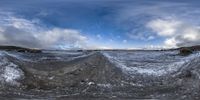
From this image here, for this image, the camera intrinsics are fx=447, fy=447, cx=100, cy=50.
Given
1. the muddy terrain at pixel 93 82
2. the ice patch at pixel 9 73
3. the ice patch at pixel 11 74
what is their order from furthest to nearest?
1. the ice patch at pixel 11 74
2. the ice patch at pixel 9 73
3. the muddy terrain at pixel 93 82

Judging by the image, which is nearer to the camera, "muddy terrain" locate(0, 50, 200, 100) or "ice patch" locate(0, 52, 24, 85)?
"muddy terrain" locate(0, 50, 200, 100)

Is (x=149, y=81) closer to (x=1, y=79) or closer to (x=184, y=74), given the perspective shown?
(x=184, y=74)

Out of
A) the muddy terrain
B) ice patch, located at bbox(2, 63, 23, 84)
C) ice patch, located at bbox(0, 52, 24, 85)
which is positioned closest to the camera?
the muddy terrain

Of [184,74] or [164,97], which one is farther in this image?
[184,74]

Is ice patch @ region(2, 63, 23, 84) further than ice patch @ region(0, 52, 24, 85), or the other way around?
ice patch @ region(2, 63, 23, 84)

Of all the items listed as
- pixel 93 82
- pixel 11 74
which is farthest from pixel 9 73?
pixel 93 82

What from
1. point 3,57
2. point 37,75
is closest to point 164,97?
point 37,75

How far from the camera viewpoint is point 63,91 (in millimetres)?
20281

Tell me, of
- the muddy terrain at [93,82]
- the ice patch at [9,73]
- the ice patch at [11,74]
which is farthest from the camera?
the ice patch at [11,74]

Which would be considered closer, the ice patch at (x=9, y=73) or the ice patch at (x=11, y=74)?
the ice patch at (x=9, y=73)

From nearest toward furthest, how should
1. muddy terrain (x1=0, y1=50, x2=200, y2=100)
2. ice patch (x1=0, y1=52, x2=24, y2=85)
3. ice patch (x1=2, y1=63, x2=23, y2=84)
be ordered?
1. muddy terrain (x1=0, y1=50, x2=200, y2=100)
2. ice patch (x1=0, y1=52, x2=24, y2=85)
3. ice patch (x1=2, y1=63, x2=23, y2=84)

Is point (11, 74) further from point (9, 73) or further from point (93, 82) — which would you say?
point (93, 82)

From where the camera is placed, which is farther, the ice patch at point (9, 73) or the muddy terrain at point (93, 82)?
the ice patch at point (9, 73)

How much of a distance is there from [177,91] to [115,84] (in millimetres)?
3622
